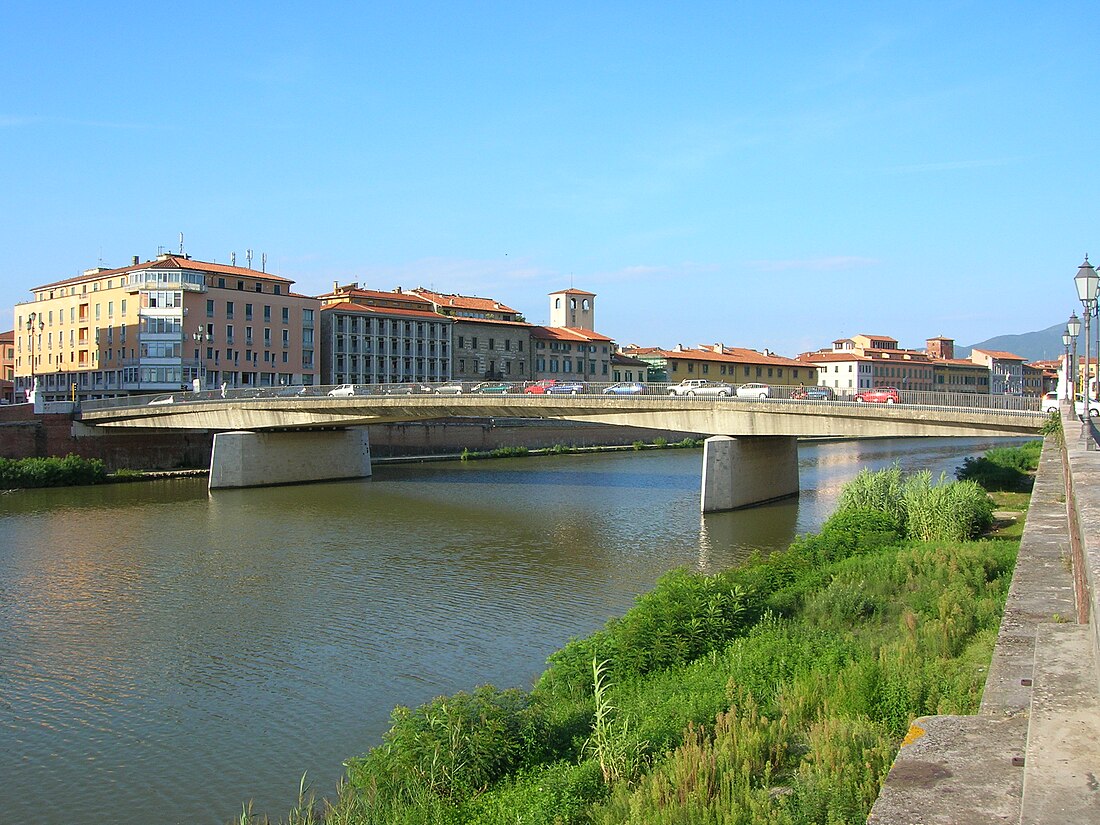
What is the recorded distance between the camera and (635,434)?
83688 mm

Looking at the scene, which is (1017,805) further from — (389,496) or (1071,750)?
(389,496)

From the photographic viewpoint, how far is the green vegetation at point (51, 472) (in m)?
47.9

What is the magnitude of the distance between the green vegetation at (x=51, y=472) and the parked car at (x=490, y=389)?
20.9 m

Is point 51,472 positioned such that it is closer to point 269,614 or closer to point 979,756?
point 269,614

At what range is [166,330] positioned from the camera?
70500mm

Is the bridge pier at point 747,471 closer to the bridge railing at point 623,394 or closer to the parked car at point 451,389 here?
the bridge railing at point 623,394

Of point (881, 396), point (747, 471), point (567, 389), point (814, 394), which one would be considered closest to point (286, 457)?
point (567, 389)

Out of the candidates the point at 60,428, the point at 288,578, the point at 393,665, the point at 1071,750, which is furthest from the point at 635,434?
the point at 1071,750

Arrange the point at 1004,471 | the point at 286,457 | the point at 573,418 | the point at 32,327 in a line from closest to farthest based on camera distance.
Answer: the point at 1004,471
the point at 573,418
the point at 286,457
the point at 32,327

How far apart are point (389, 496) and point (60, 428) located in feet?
77.8

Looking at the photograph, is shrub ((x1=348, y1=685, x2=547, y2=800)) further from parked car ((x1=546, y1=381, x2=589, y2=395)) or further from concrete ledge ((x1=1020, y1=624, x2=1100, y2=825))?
parked car ((x1=546, y1=381, x2=589, y2=395))

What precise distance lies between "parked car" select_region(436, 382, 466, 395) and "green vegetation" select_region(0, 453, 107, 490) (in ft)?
63.3

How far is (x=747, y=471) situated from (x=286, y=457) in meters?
26.5

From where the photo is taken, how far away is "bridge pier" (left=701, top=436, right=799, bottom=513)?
A: 38.2 m
